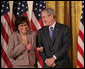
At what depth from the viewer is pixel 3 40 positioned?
3.97 metres

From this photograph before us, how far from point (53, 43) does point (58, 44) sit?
8 centimetres

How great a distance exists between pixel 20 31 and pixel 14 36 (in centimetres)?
10

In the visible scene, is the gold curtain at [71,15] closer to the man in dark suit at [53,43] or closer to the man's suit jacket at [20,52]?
the man in dark suit at [53,43]

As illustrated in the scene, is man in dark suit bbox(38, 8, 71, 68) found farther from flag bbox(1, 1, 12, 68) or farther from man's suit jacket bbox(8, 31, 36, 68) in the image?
flag bbox(1, 1, 12, 68)

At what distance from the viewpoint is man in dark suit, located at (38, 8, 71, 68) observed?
2.79 meters

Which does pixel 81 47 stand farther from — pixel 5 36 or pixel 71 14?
pixel 5 36

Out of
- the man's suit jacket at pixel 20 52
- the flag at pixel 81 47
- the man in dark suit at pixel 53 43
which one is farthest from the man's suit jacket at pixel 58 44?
the flag at pixel 81 47

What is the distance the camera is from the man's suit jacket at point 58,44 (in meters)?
2.80

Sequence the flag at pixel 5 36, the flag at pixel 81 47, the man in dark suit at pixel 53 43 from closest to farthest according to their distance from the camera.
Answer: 1. the man in dark suit at pixel 53 43
2. the flag at pixel 81 47
3. the flag at pixel 5 36

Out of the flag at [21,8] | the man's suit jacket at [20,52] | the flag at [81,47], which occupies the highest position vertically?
the flag at [21,8]

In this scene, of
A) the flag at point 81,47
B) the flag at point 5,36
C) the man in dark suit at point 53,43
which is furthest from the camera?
the flag at point 5,36

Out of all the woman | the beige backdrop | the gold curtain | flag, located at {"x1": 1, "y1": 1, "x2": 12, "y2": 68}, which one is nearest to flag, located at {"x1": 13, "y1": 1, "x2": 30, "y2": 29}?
the beige backdrop

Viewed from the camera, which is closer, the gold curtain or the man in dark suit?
the man in dark suit

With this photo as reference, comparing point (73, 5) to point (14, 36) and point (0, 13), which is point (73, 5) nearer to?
point (0, 13)
